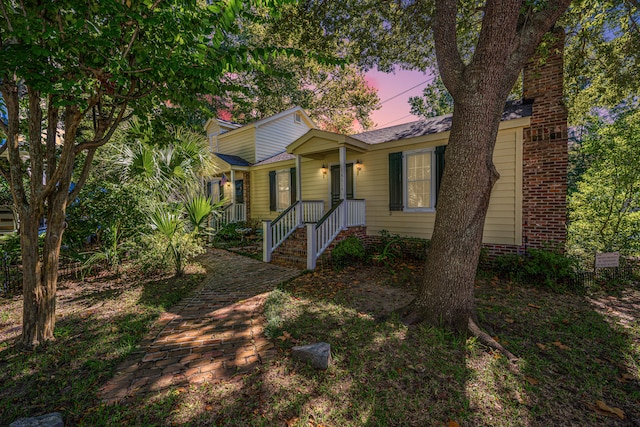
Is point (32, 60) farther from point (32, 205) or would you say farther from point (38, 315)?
point (38, 315)

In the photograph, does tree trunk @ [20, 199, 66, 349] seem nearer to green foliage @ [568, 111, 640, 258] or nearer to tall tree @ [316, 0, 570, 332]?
tall tree @ [316, 0, 570, 332]

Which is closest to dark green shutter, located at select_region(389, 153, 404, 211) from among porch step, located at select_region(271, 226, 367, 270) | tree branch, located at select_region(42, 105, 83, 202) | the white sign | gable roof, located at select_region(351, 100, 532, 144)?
gable roof, located at select_region(351, 100, 532, 144)

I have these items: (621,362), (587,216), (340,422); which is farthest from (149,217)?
(587,216)

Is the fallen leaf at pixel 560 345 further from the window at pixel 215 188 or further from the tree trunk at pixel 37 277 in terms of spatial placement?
the window at pixel 215 188

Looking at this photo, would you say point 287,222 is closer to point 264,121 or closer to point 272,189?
point 272,189

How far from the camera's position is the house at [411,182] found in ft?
19.7

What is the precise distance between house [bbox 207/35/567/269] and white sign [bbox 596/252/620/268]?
0.65 m

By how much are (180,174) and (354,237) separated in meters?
4.99

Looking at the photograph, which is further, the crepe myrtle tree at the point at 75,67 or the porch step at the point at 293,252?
the porch step at the point at 293,252

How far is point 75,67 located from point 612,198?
33.3 feet

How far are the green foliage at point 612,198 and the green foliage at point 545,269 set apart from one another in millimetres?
1008

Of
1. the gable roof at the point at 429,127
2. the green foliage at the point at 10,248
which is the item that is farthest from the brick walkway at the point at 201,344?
the gable roof at the point at 429,127

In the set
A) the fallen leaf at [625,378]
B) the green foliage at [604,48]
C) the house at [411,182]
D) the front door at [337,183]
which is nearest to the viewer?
the fallen leaf at [625,378]

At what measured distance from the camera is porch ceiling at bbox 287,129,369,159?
26.0ft
